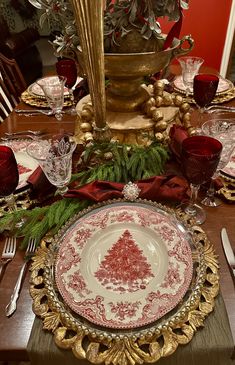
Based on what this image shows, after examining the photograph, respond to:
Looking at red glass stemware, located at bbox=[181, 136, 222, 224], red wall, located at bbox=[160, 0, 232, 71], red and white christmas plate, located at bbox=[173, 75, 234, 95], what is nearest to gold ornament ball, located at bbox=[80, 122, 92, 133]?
red glass stemware, located at bbox=[181, 136, 222, 224]

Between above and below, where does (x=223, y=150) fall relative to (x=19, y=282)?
above

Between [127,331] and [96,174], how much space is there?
0.36 metres

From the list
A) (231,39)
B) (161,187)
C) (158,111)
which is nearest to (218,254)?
(161,187)

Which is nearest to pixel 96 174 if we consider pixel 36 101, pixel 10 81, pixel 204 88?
pixel 204 88

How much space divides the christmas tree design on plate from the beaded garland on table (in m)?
0.33

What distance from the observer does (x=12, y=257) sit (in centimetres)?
58

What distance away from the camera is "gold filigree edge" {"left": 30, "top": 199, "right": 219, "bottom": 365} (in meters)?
0.43

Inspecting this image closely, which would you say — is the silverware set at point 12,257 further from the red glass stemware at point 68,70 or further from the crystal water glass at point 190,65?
the crystal water glass at point 190,65

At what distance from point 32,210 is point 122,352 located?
329 mm

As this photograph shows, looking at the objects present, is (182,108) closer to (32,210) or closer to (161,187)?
(161,187)

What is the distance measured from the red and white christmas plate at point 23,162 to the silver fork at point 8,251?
14 cm

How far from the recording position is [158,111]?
0.83 m

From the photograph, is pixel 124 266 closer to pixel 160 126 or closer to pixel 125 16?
pixel 160 126

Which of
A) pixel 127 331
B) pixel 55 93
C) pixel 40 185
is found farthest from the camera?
pixel 55 93
